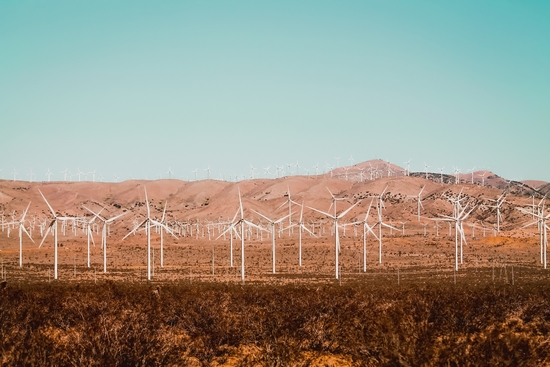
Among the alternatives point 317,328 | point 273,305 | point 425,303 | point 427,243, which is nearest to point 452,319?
point 425,303

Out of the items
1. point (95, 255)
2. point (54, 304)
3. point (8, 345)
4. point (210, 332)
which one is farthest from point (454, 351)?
point (95, 255)

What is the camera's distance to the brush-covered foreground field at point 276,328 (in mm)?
31688

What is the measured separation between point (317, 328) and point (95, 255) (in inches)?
4632

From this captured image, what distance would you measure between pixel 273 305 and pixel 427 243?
118740 mm

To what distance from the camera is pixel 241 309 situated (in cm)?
4375

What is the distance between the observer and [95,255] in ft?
480

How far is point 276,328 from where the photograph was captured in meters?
38.6

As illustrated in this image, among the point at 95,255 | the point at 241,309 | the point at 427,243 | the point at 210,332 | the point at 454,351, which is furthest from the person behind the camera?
the point at 427,243

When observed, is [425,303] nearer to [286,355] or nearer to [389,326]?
[389,326]

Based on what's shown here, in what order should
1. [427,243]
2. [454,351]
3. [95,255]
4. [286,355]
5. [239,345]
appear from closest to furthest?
[454,351], [286,355], [239,345], [95,255], [427,243]

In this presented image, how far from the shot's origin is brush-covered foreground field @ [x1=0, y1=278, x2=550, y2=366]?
31688mm

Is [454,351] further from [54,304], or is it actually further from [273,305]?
[54,304]

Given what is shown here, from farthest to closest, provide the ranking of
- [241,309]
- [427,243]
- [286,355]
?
[427,243] < [241,309] < [286,355]

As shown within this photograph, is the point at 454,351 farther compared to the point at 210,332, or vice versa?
the point at 210,332
